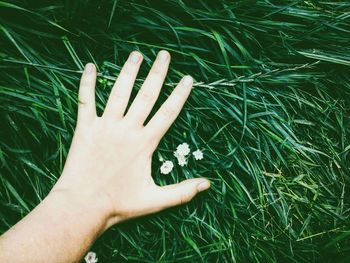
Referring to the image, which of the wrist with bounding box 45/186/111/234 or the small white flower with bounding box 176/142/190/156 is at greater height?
the wrist with bounding box 45/186/111/234

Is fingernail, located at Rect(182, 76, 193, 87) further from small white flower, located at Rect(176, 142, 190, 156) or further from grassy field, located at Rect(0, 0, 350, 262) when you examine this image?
small white flower, located at Rect(176, 142, 190, 156)

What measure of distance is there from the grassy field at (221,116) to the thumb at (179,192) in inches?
4.0

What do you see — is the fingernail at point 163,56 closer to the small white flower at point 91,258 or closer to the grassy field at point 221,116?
the grassy field at point 221,116

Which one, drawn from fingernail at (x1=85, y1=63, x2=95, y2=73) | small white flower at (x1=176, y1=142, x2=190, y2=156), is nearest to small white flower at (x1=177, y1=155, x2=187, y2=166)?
small white flower at (x1=176, y1=142, x2=190, y2=156)

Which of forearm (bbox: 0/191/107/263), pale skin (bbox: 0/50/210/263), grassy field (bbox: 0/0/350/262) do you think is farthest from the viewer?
grassy field (bbox: 0/0/350/262)

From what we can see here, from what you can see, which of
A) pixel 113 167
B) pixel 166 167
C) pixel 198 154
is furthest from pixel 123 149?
pixel 198 154

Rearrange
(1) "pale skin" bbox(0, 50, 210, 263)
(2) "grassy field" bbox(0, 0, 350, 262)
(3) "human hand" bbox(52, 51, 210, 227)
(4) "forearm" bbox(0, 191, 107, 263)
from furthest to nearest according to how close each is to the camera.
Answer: (2) "grassy field" bbox(0, 0, 350, 262) → (3) "human hand" bbox(52, 51, 210, 227) → (1) "pale skin" bbox(0, 50, 210, 263) → (4) "forearm" bbox(0, 191, 107, 263)

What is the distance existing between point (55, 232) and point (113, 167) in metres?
0.40

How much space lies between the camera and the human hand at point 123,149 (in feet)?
5.95

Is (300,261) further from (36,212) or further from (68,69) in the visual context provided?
(68,69)

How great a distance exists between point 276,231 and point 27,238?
1.25m

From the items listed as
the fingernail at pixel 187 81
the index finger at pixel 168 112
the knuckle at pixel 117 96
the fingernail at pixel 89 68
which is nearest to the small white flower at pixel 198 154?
the index finger at pixel 168 112

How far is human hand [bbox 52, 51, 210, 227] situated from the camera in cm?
181

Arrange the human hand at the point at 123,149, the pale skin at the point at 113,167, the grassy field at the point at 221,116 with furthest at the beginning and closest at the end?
the grassy field at the point at 221,116 < the human hand at the point at 123,149 < the pale skin at the point at 113,167
